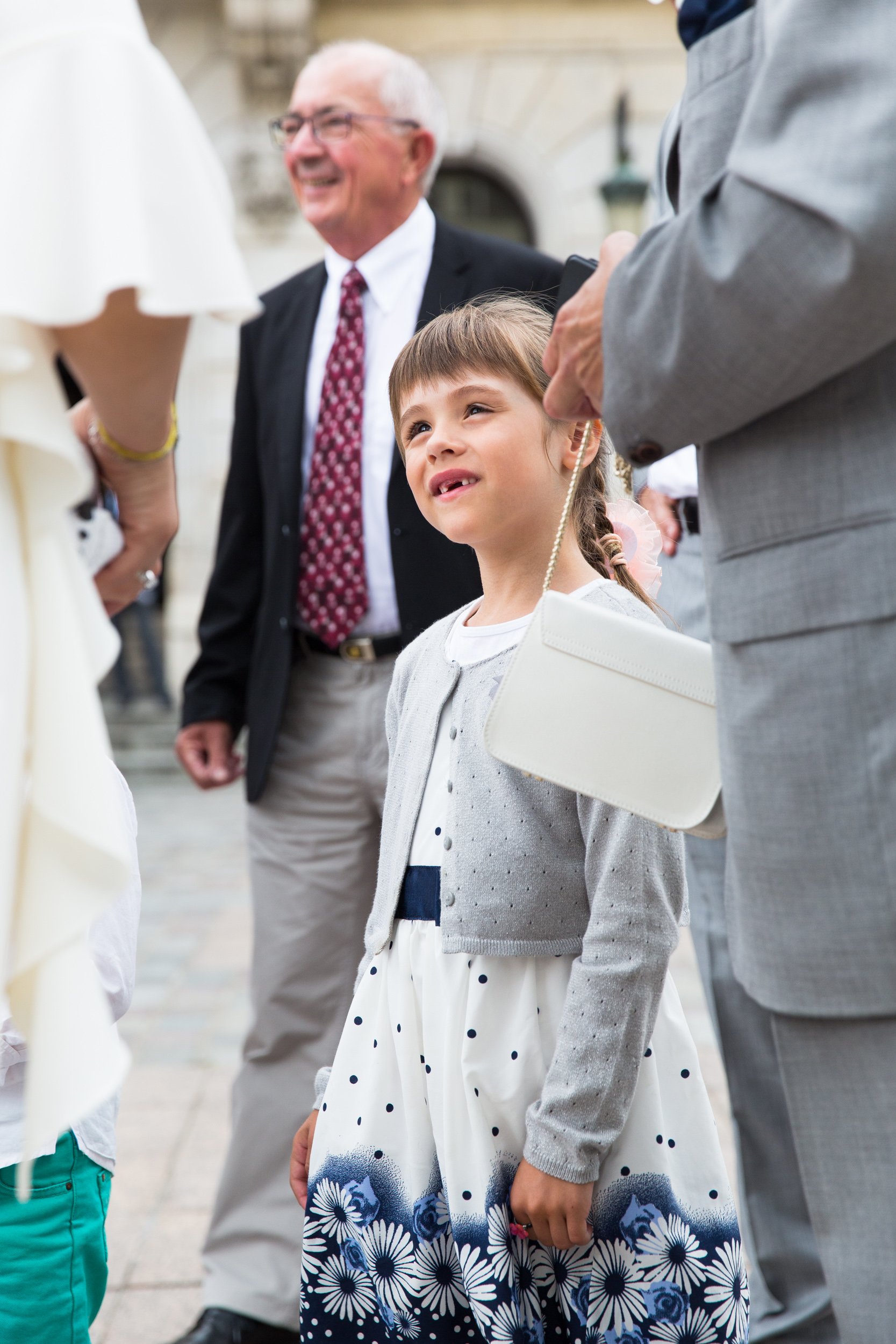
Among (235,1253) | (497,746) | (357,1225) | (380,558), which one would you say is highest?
(380,558)

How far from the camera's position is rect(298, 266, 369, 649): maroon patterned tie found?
2.64m

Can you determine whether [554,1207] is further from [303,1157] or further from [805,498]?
[805,498]

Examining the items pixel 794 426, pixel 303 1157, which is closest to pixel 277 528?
pixel 303 1157

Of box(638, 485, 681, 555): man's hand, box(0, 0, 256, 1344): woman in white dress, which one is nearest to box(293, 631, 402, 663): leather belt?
box(638, 485, 681, 555): man's hand

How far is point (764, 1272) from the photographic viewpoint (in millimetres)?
2189

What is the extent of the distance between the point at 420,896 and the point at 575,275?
2.53ft

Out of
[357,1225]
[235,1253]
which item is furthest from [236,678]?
[357,1225]

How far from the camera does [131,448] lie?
127 cm

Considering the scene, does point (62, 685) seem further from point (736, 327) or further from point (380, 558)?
point (380, 558)

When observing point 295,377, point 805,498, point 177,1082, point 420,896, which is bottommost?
point 177,1082

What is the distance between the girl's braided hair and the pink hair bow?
0.7 inches

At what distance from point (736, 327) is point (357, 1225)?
1129 mm

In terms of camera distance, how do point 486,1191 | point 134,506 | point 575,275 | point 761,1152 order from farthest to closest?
point 761,1152 < point 486,1191 < point 575,275 < point 134,506

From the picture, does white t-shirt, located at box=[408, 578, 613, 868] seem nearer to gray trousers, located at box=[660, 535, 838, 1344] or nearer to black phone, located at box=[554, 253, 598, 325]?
black phone, located at box=[554, 253, 598, 325]
